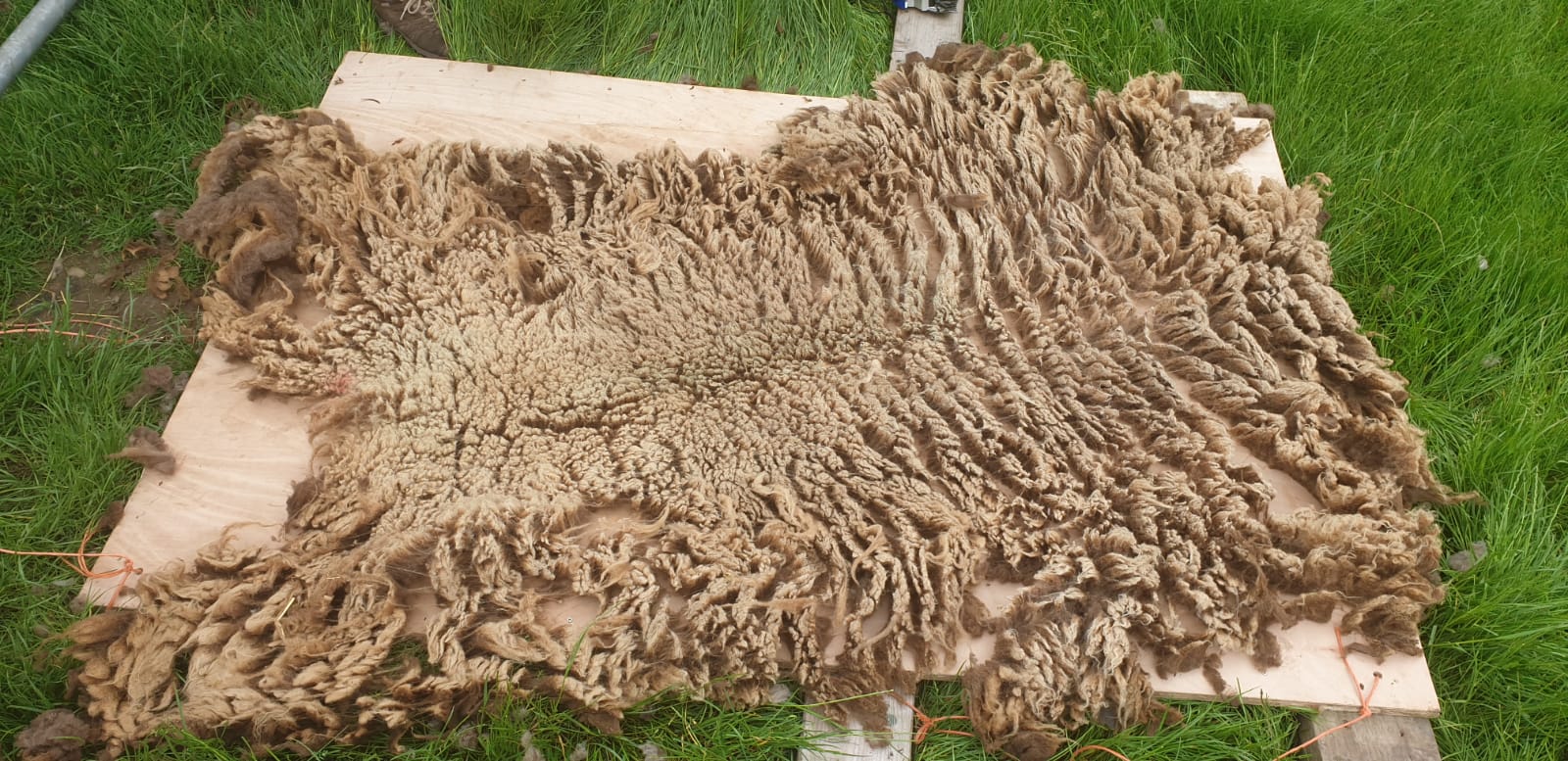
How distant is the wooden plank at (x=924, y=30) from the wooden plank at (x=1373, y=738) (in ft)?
5.61

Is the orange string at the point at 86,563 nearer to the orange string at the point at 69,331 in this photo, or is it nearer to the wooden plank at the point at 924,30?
the orange string at the point at 69,331

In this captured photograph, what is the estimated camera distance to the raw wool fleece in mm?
1460

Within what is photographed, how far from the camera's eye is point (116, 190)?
7.01ft

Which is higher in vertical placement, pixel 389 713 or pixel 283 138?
pixel 283 138

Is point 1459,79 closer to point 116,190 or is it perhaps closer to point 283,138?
point 283,138

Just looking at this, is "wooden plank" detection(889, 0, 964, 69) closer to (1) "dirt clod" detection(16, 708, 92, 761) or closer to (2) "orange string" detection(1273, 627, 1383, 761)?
(2) "orange string" detection(1273, 627, 1383, 761)

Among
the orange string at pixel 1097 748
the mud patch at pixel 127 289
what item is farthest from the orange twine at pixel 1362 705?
the mud patch at pixel 127 289

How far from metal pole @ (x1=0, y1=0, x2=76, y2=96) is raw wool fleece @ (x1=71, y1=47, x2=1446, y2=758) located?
0.67 meters

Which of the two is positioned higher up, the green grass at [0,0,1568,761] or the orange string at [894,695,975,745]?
the green grass at [0,0,1568,761]

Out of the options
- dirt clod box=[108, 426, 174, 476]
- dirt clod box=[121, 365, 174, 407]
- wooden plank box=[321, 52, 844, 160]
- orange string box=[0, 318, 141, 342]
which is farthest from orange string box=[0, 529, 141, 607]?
wooden plank box=[321, 52, 844, 160]

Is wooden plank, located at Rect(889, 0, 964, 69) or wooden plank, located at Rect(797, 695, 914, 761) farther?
wooden plank, located at Rect(889, 0, 964, 69)

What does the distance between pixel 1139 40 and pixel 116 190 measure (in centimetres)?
239

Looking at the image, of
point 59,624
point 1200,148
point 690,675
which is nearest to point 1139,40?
point 1200,148

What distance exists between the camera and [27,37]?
2189 mm
